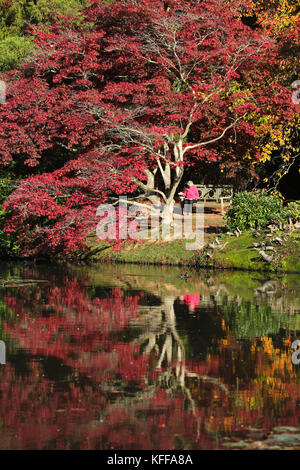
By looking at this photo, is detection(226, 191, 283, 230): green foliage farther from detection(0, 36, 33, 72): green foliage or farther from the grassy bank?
detection(0, 36, 33, 72): green foliage

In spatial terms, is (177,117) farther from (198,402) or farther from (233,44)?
(198,402)

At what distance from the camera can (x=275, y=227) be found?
22.6 m

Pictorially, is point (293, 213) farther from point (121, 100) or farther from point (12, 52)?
point (12, 52)

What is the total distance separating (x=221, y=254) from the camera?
22.6 meters

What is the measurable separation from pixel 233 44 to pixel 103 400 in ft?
62.0

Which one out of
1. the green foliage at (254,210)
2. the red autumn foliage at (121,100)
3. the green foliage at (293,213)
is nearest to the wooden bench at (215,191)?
the red autumn foliage at (121,100)

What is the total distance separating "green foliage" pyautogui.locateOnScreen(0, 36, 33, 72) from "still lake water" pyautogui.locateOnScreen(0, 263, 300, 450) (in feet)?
52.5

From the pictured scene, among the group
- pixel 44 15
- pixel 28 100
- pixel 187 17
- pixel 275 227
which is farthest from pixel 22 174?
pixel 44 15

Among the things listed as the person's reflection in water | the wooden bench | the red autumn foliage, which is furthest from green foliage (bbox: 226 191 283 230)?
the wooden bench

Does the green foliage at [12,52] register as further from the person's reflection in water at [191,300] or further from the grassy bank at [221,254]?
the person's reflection in water at [191,300]

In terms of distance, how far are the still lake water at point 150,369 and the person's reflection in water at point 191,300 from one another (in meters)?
0.03

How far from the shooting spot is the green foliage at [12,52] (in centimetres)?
3098

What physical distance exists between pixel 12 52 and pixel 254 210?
1335cm

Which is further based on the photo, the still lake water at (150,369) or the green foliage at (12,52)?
the green foliage at (12,52)
